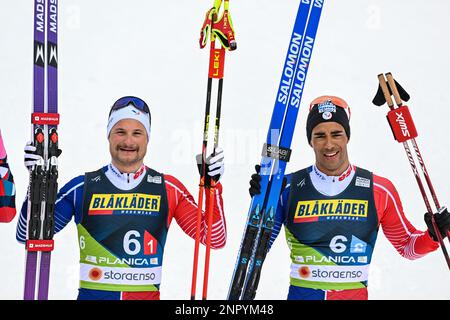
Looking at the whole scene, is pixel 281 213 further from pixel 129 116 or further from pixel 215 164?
pixel 129 116

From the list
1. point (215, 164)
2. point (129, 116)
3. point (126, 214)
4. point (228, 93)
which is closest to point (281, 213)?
point (215, 164)

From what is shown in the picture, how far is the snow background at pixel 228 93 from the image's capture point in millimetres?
6617

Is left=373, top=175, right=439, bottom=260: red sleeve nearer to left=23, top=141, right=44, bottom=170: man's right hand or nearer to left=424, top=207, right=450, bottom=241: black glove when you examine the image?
left=424, top=207, right=450, bottom=241: black glove

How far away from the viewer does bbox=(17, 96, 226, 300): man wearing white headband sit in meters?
5.00

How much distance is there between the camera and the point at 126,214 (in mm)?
5039

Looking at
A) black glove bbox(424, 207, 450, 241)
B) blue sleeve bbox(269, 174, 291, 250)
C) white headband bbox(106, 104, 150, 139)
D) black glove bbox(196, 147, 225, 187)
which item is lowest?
black glove bbox(424, 207, 450, 241)

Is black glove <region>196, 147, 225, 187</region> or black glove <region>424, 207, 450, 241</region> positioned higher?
black glove <region>196, 147, 225, 187</region>

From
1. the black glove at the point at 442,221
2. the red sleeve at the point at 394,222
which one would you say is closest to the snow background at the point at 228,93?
the red sleeve at the point at 394,222

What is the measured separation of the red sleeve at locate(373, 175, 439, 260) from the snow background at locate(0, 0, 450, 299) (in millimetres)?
1493

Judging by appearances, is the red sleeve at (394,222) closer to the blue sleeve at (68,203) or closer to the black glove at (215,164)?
the black glove at (215,164)

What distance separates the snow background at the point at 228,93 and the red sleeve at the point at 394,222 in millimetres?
1493

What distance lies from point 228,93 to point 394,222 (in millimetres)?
1982

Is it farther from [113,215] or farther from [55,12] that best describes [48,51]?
[113,215]

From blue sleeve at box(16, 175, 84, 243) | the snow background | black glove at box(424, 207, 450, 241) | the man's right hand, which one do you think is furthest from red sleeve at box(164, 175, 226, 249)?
the snow background
